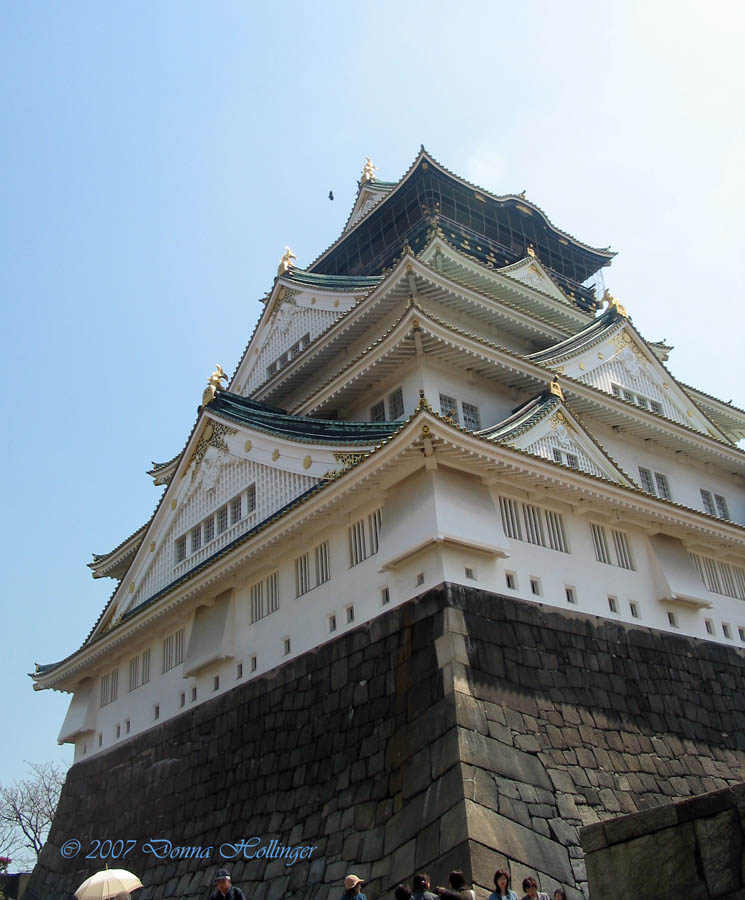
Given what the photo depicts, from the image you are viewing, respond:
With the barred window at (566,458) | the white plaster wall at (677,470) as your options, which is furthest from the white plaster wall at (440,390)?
the white plaster wall at (677,470)

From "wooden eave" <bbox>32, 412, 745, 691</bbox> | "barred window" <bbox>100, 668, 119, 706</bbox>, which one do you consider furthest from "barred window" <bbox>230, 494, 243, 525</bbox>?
"barred window" <bbox>100, 668, 119, 706</bbox>

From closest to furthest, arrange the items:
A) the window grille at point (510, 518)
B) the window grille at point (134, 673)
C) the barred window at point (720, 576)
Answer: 1. the window grille at point (510, 518)
2. the barred window at point (720, 576)
3. the window grille at point (134, 673)

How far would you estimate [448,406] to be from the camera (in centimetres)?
1830

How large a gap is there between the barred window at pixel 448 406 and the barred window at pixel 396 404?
0.89 metres

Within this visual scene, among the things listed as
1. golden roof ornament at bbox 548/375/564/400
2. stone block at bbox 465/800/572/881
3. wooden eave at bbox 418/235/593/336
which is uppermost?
wooden eave at bbox 418/235/593/336

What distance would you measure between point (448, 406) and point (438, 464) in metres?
4.30

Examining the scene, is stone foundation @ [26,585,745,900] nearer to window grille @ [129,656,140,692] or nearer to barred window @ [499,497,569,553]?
barred window @ [499,497,569,553]

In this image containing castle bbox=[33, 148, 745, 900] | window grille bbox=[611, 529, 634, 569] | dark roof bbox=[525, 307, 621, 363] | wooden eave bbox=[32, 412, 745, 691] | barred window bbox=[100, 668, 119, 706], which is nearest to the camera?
wooden eave bbox=[32, 412, 745, 691]

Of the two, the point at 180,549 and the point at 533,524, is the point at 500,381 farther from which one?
the point at 180,549

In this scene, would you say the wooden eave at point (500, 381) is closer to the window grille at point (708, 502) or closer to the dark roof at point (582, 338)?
the window grille at point (708, 502)

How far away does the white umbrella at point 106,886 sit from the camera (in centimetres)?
1291

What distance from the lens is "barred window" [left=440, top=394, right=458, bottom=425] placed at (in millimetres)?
18141

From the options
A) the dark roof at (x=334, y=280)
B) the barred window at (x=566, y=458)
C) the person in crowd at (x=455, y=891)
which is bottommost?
the person in crowd at (x=455, y=891)

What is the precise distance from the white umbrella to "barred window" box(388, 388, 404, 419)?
9681 millimetres
